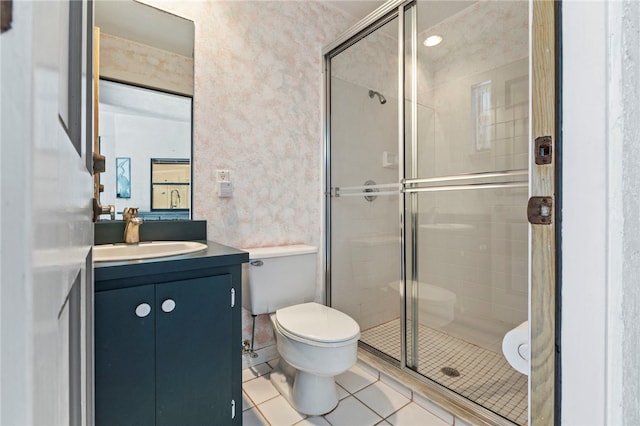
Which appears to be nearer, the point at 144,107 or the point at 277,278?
the point at 144,107

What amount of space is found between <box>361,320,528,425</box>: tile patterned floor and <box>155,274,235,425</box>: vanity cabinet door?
1037mm

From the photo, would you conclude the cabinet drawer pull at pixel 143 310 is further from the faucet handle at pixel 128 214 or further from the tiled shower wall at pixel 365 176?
the tiled shower wall at pixel 365 176

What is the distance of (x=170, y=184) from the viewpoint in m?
1.64

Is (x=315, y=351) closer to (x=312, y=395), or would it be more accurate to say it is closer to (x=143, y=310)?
(x=312, y=395)

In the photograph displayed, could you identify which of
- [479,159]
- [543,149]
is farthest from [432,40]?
[543,149]

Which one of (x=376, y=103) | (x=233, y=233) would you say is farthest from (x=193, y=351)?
(x=376, y=103)

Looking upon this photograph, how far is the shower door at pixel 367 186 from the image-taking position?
6.09 feet

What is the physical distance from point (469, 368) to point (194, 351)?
1.38 m

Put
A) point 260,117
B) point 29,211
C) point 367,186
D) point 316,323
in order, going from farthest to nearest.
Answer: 1. point 367,186
2. point 260,117
3. point 316,323
4. point 29,211

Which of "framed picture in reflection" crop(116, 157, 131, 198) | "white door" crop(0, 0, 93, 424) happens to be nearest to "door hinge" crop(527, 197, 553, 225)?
"white door" crop(0, 0, 93, 424)

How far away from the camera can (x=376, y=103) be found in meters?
1.97

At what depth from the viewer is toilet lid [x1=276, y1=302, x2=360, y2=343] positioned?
1.39m

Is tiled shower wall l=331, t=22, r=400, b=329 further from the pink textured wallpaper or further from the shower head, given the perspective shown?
the pink textured wallpaper

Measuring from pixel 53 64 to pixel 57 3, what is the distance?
60 mm
